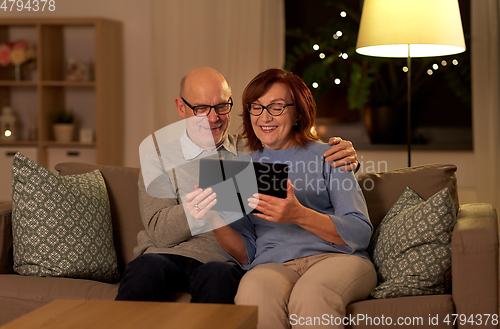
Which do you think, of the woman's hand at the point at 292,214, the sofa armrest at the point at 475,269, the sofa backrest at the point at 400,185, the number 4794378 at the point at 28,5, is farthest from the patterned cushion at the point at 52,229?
the number 4794378 at the point at 28,5

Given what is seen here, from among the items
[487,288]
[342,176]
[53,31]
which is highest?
[53,31]

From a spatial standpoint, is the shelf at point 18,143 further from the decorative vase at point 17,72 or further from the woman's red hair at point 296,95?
the woman's red hair at point 296,95

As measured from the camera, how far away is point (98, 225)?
1.84 meters

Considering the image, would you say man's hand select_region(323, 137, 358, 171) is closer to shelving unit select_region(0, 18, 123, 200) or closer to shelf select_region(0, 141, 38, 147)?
shelving unit select_region(0, 18, 123, 200)

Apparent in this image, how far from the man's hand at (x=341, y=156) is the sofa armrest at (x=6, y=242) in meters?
1.22

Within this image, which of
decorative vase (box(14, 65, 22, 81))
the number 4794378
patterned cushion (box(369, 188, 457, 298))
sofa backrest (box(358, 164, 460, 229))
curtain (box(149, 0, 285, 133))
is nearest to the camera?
patterned cushion (box(369, 188, 457, 298))

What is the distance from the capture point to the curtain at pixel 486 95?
3.13 m

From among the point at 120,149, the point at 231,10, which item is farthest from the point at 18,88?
the point at 231,10

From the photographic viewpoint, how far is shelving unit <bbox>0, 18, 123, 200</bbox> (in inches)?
139

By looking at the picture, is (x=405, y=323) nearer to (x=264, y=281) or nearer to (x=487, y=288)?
(x=487, y=288)

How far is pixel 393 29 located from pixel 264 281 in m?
1.38

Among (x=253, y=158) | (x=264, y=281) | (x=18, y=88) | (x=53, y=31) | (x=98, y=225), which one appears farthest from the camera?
(x=18, y=88)

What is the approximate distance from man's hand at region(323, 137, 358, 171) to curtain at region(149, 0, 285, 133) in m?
1.87

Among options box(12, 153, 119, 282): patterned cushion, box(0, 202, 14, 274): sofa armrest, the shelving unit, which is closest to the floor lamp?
box(12, 153, 119, 282): patterned cushion
